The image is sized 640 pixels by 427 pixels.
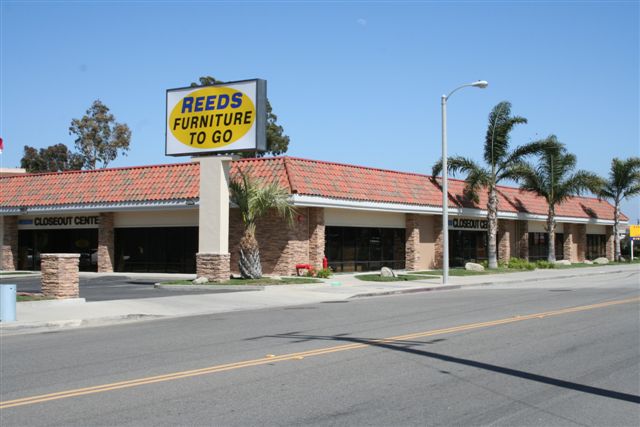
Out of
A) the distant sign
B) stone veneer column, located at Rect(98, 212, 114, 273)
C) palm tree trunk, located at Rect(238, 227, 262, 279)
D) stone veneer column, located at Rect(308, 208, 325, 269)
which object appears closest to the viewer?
palm tree trunk, located at Rect(238, 227, 262, 279)

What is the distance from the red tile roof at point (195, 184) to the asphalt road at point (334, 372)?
15657mm

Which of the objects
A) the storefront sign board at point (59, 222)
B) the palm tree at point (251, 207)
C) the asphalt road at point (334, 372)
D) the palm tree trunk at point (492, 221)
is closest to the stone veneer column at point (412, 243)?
the palm tree trunk at point (492, 221)

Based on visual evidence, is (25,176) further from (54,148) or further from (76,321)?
(54,148)

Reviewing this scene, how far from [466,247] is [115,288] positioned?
2410cm

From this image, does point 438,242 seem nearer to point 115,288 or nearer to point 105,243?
point 105,243

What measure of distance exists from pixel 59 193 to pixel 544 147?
27.0m

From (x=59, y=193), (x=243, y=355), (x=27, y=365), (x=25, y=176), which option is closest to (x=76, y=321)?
(x=27, y=365)

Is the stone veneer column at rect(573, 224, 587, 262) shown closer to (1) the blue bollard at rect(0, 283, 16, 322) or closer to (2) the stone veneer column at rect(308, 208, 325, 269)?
(2) the stone veneer column at rect(308, 208, 325, 269)

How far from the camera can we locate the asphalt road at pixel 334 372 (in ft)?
23.2

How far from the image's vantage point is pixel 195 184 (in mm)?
31781

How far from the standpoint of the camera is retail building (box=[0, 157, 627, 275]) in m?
30.4

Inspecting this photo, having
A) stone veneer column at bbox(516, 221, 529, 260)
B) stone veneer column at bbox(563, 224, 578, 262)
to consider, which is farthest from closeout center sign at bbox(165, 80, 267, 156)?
stone veneer column at bbox(563, 224, 578, 262)

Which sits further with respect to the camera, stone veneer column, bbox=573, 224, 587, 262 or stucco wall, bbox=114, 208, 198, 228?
stone veneer column, bbox=573, 224, 587, 262

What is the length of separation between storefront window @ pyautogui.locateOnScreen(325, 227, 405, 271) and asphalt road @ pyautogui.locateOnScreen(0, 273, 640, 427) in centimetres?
1643
